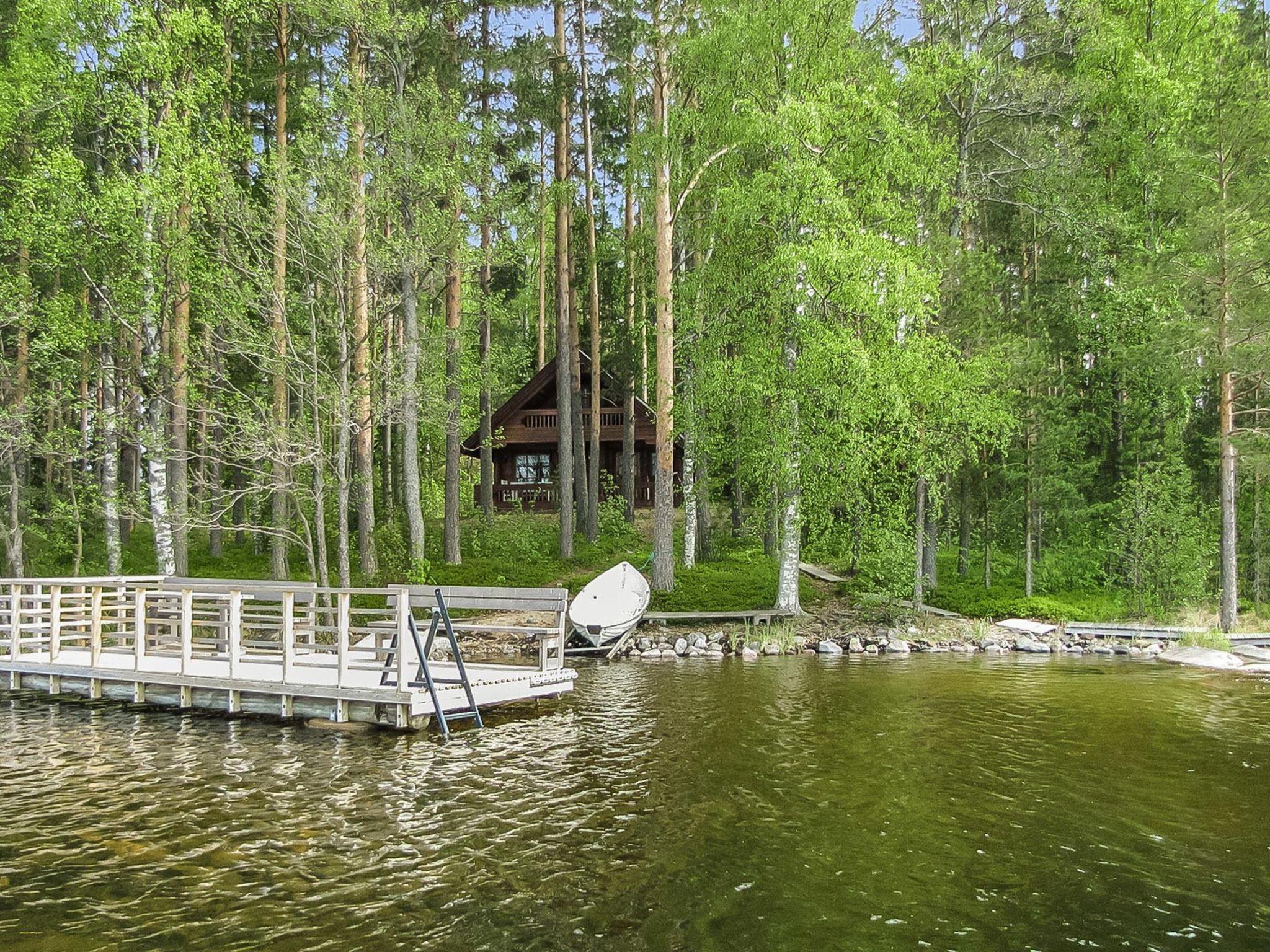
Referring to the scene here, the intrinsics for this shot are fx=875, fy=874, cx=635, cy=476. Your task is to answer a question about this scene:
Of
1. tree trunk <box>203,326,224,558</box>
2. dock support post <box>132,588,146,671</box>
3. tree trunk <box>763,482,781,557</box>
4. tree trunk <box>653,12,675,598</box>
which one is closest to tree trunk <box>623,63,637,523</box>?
tree trunk <box>653,12,675,598</box>

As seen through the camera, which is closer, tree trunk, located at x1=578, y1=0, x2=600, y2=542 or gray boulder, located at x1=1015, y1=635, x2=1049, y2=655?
gray boulder, located at x1=1015, y1=635, x2=1049, y2=655

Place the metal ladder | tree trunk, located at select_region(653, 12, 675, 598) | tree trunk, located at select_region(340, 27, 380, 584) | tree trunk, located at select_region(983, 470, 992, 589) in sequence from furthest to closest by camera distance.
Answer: tree trunk, located at select_region(983, 470, 992, 589)
tree trunk, located at select_region(653, 12, 675, 598)
tree trunk, located at select_region(340, 27, 380, 584)
the metal ladder

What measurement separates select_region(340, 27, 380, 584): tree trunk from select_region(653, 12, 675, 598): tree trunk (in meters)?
7.34

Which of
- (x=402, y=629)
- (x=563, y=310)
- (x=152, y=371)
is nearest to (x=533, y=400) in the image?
(x=563, y=310)

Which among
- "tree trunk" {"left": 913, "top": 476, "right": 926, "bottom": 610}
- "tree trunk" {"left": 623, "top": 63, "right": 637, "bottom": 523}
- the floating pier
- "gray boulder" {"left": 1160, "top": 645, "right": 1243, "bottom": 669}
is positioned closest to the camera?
the floating pier

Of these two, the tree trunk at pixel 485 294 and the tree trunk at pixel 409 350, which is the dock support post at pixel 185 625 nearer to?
the tree trunk at pixel 409 350

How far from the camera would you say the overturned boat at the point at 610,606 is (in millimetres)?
19828

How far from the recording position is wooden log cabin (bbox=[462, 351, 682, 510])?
37.8 m

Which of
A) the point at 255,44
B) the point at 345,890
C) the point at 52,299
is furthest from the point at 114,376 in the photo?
the point at 345,890

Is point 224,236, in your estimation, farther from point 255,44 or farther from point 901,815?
point 901,815

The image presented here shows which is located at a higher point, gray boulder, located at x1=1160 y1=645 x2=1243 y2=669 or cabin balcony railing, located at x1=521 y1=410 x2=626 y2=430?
cabin balcony railing, located at x1=521 y1=410 x2=626 y2=430

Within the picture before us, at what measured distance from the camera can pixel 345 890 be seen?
22.7ft

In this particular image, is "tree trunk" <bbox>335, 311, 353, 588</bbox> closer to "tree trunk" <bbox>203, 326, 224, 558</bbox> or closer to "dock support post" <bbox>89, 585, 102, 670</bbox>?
"tree trunk" <bbox>203, 326, 224, 558</bbox>

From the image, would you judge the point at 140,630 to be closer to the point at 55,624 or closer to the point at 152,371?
the point at 55,624
